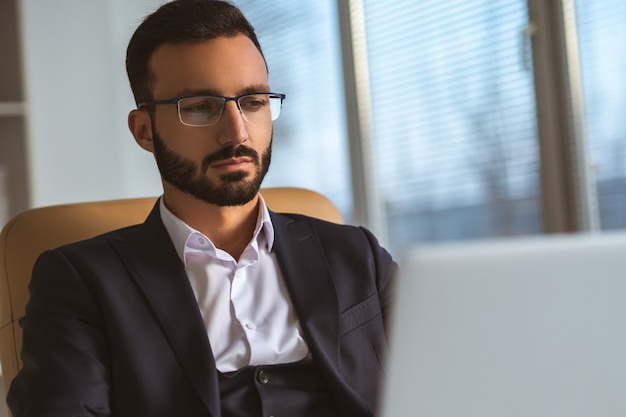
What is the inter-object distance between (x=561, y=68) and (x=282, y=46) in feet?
4.85

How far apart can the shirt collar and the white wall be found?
1842 mm

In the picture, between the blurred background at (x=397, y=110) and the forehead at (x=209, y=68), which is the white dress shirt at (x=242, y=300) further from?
the blurred background at (x=397, y=110)

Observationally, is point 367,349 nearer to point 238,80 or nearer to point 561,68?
point 238,80

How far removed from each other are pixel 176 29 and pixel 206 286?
0.45 m

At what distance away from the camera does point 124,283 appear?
141 centimetres

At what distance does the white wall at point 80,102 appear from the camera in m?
3.33

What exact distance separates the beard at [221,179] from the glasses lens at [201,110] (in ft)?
0.19

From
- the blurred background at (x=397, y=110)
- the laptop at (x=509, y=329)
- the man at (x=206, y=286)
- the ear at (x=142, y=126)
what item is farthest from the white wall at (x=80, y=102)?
the laptop at (x=509, y=329)

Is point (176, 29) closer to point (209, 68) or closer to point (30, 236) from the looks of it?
point (209, 68)

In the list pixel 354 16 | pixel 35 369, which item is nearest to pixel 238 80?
pixel 35 369

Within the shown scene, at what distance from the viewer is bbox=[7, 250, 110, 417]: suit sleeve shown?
1271mm

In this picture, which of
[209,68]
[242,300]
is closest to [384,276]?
[242,300]

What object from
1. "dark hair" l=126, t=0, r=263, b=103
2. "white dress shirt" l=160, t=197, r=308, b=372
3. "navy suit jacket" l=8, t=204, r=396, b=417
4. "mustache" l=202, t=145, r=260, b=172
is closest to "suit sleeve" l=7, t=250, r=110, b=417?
"navy suit jacket" l=8, t=204, r=396, b=417

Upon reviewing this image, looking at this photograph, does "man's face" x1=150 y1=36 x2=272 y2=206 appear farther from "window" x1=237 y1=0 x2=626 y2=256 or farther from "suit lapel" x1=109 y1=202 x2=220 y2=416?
"window" x1=237 y1=0 x2=626 y2=256
